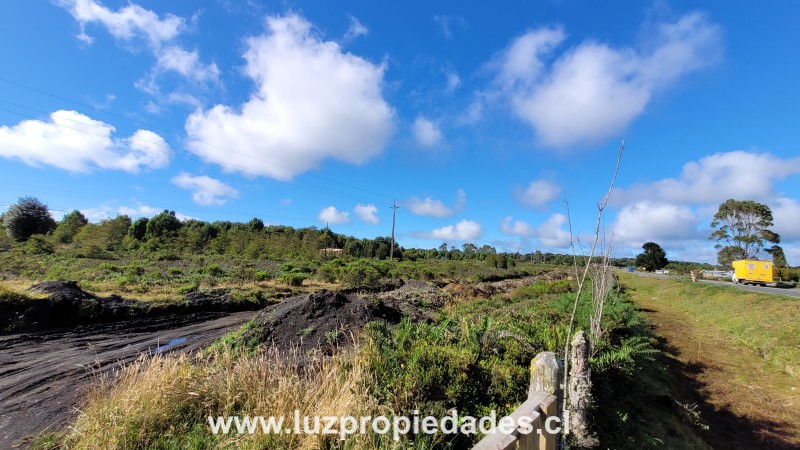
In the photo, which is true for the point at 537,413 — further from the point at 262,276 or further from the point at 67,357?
the point at 262,276

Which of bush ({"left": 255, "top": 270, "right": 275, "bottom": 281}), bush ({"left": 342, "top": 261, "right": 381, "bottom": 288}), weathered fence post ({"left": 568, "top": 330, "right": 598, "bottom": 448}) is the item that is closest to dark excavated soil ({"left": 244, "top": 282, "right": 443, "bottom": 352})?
weathered fence post ({"left": 568, "top": 330, "right": 598, "bottom": 448})

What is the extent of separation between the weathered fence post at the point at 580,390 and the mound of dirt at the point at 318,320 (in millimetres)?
4189

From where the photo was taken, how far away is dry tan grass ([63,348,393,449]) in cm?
331

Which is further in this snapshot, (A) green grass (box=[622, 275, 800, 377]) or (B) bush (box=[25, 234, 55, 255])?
(B) bush (box=[25, 234, 55, 255])

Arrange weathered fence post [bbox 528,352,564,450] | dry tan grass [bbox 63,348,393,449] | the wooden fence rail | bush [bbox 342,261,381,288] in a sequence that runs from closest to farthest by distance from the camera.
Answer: the wooden fence rail, weathered fence post [bbox 528,352,564,450], dry tan grass [bbox 63,348,393,449], bush [bbox 342,261,381,288]

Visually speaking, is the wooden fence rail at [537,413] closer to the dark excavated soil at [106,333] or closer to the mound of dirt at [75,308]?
the dark excavated soil at [106,333]

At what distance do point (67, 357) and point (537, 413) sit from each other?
1231cm

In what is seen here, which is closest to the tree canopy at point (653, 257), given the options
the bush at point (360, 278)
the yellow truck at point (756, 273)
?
the yellow truck at point (756, 273)

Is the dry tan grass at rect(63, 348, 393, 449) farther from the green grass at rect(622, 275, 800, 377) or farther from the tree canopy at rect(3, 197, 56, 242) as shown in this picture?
the tree canopy at rect(3, 197, 56, 242)

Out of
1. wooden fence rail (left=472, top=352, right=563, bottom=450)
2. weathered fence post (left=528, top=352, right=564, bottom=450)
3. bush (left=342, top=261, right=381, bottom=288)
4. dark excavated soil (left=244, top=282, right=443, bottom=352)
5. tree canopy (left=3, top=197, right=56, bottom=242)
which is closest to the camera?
wooden fence rail (left=472, top=352, right=563, bottom=450)

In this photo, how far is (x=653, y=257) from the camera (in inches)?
2391

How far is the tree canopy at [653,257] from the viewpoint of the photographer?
60531 mm

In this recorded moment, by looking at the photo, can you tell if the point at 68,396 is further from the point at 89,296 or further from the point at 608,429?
the point at 89,296

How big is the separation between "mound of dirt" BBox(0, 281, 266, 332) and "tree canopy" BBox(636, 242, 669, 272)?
6939 centimetres
